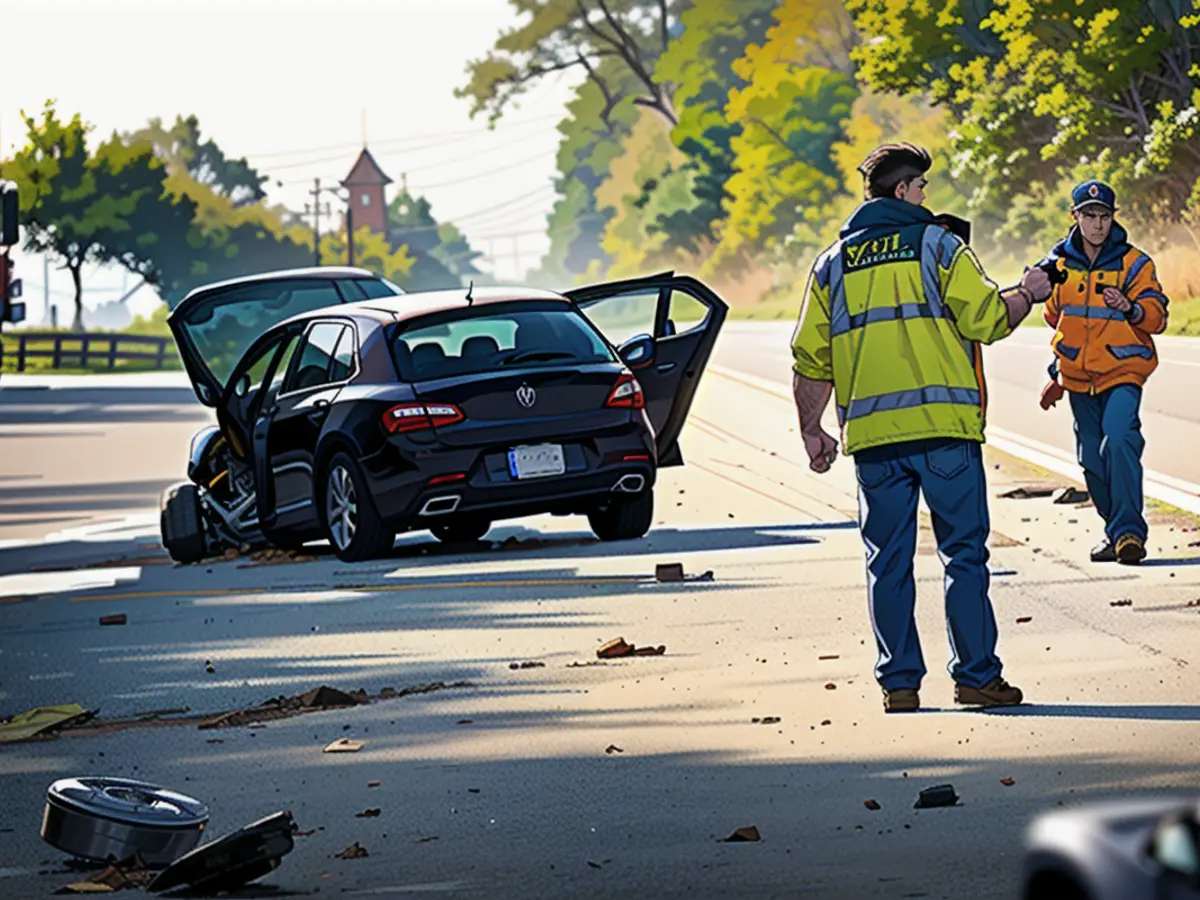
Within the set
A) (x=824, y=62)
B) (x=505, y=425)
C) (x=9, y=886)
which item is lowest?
(x=9, y=886)

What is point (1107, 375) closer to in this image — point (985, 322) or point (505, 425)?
point (505, 425)

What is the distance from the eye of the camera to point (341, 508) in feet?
51.4

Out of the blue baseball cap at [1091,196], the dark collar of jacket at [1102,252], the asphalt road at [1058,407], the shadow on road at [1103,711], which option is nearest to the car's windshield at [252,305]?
the asphalt road at [1058,407]

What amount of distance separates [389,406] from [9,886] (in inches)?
330

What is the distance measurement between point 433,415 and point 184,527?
2.63 meters

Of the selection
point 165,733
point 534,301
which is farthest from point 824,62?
point 165,733

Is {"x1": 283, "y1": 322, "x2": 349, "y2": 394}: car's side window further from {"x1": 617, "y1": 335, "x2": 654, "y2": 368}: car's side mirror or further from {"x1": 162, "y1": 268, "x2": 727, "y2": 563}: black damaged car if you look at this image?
{"x1": 617, "y1": 335, "x2": 654, "y2": 368}: car's side mirror

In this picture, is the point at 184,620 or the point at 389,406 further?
the point at 389,406

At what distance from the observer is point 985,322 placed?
28.9 ft

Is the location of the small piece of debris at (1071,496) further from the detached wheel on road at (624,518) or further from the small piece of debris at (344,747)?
the small piece of debris at (344,747)

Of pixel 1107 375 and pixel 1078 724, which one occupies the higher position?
pixel 1107 375

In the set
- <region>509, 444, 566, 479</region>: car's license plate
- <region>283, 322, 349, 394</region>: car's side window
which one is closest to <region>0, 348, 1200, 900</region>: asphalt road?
<region>509, 444, 566, 479</region>: car's license plate

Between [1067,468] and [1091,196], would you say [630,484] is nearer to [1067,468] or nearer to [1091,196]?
[1091,196]

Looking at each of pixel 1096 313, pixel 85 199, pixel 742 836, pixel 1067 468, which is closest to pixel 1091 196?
pixel 1096 313
